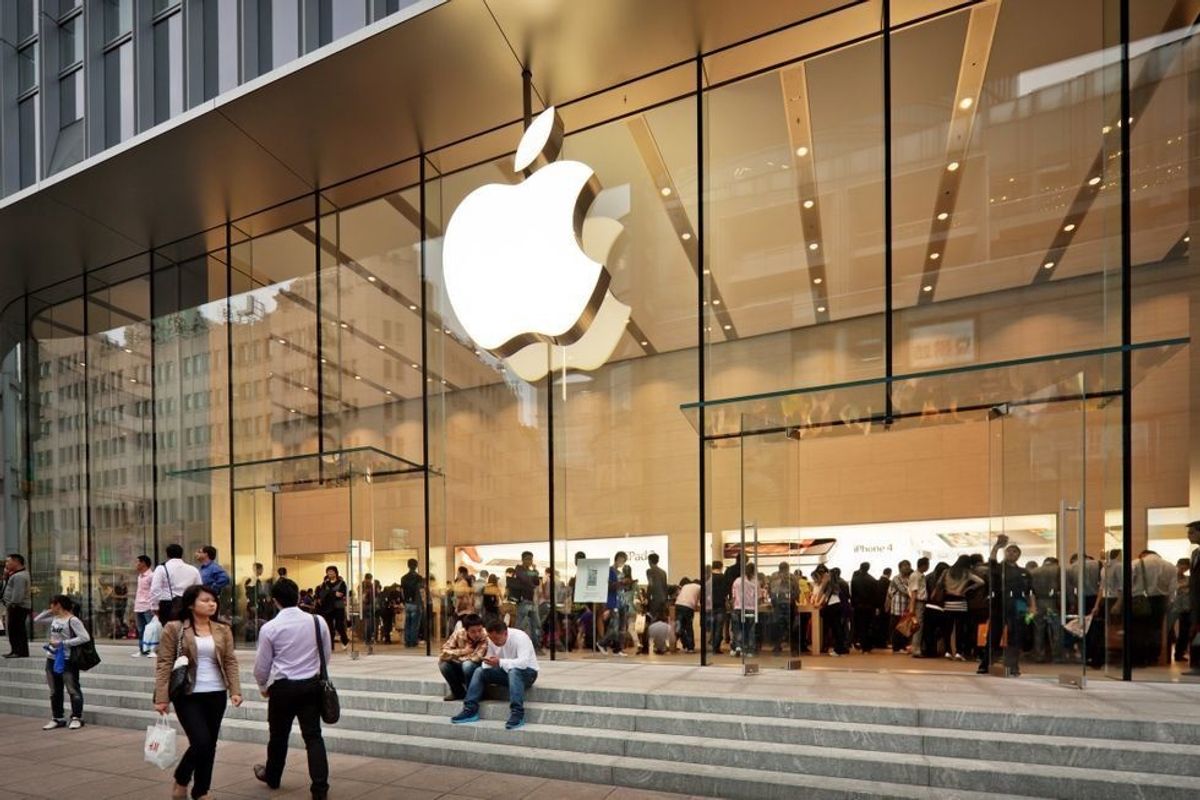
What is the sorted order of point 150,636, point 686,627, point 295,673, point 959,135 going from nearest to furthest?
1. point 295,673
2. point 959,135
3. point 686,627
4. point 150,636

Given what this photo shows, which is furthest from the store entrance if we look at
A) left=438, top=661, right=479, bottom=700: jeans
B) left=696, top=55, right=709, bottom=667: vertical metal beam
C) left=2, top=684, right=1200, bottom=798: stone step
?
left=438, top=661, right=479, bottom=700: jeans

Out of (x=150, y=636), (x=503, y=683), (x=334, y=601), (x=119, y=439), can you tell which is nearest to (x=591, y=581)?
(x=503, y=683)

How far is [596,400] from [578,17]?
4797mm

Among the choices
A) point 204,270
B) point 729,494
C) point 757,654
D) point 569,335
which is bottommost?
point 757,654

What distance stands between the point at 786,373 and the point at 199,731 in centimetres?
719

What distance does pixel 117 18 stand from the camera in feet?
45.0

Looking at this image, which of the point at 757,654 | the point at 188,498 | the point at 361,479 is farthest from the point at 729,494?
the point at 188,498

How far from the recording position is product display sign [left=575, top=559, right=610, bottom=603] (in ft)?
32.9

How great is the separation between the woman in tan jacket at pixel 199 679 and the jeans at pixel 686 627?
568 cm

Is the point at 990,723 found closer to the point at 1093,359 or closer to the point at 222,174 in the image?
the point at 1093,359

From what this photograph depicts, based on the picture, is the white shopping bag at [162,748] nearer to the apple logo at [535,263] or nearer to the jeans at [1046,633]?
the apple logo at [535,263]

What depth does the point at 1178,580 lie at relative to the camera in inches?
283

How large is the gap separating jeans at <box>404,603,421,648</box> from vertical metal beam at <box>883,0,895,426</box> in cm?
711

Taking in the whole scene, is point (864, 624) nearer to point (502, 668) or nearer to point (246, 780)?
point (502, 668)
